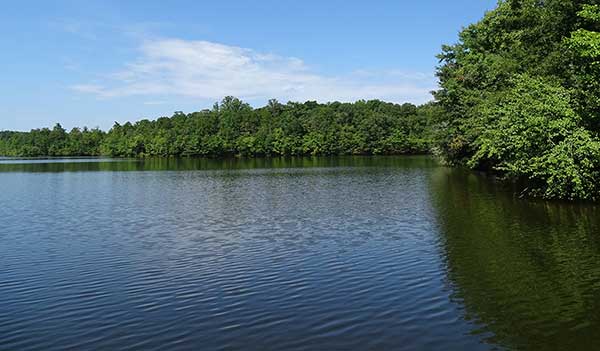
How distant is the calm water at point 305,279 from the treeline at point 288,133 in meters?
116

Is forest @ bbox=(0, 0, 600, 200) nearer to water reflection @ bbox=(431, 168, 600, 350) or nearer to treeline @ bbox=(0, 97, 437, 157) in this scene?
water reflection @ bbox=(431, 168, 600, 350)

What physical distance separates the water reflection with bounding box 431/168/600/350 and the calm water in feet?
0.19

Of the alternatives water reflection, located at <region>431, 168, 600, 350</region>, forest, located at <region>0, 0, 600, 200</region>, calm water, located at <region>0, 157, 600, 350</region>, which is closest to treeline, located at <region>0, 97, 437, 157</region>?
forest, located at <region>0, 0, 600, 200</region>

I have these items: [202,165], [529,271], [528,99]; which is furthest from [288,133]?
[529,271]

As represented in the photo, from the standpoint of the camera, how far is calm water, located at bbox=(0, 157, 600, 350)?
10.2 meters

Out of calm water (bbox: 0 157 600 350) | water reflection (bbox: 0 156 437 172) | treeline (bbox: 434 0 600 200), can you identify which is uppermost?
treeline (bbox: 434 0 600 200)

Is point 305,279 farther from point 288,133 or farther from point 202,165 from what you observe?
point 288,133

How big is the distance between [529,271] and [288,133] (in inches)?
5582

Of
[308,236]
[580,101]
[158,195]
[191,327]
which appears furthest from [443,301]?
[158,195]

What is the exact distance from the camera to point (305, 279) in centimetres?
1449

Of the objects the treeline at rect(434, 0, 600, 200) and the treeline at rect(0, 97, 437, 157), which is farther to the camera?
the treeline at rect(0, 97, 437, 157)

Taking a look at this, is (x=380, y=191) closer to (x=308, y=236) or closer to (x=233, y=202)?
(x=233, y=202)

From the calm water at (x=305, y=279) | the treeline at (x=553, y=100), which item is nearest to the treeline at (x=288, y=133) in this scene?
the treeline at (x=553, y=100)

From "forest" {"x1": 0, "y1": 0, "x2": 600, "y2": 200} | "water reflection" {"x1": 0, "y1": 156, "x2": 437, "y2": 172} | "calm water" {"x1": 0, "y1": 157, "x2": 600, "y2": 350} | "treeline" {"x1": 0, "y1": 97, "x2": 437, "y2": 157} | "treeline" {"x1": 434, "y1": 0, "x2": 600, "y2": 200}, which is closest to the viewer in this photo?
"calm water" {"x1": 0, "y1": 157, "x2": 600, "y2": 350}
